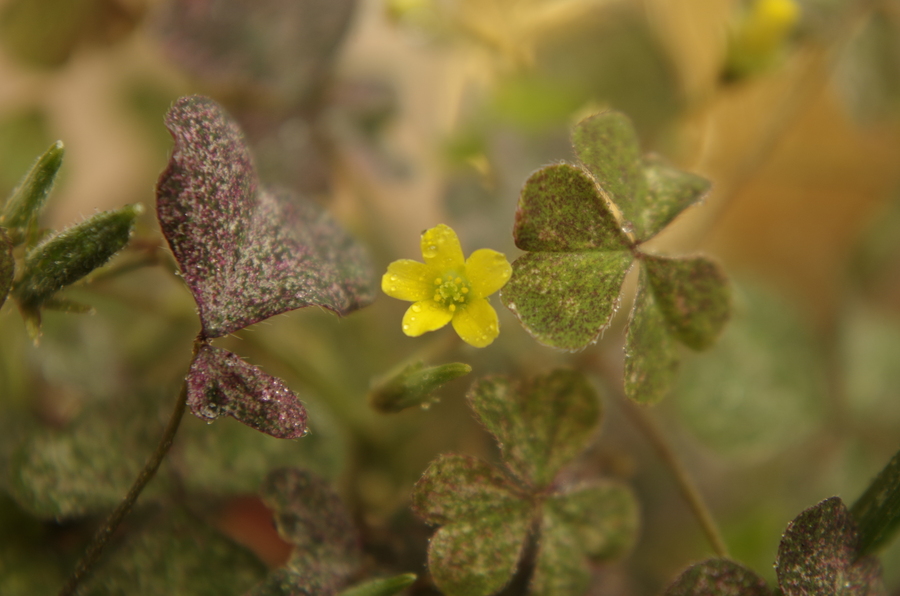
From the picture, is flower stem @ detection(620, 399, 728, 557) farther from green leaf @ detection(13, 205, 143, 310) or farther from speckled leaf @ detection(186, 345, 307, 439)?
green leaf @ detection(13, 205, 143, 310)

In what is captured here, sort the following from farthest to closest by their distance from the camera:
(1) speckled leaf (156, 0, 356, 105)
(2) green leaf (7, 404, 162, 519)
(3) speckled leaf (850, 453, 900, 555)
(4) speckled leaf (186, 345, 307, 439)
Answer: (1) speckled leaf (156, 0, 356, 105), (2) green leaf (7, 404, 162, 519), (3) speckled leaf (850, 453, 900, 555), (4) speckled leaf (186, 345, 307, 439)

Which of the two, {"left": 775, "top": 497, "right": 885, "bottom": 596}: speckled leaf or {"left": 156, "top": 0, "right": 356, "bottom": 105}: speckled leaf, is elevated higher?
{"left": 156, "top": 0, "right": 356, "bottom": 105}: speckled leaf

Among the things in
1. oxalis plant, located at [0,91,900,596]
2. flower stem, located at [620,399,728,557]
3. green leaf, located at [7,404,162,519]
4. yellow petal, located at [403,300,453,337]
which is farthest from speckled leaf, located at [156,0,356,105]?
flower stem, located at [620,399,728,557]

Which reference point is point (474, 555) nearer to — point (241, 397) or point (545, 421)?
point (545, 421)

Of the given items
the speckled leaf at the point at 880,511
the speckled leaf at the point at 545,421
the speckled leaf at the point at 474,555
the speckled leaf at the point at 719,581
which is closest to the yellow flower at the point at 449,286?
the speckled leaf at the point at 545,421

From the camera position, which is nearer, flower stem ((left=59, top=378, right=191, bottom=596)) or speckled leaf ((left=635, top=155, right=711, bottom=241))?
flower stem ((left=59, top=378, right=191, bottom=596))

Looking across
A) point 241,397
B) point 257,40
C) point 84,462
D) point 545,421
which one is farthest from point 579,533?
point 257,40

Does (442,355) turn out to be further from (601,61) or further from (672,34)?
(672,34)
